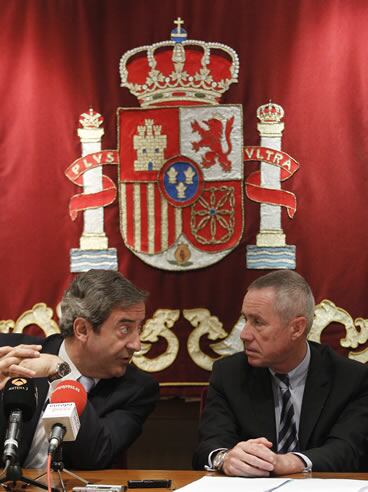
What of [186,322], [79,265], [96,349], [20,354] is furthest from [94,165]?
[20,354]

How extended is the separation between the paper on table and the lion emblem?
1.96 meters

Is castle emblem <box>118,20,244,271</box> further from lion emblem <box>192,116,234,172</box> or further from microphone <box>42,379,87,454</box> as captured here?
microphone <box>42,379,87,454</box>

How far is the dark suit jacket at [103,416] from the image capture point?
9.82 feet

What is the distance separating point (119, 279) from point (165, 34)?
150cm

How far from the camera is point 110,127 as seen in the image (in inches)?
165

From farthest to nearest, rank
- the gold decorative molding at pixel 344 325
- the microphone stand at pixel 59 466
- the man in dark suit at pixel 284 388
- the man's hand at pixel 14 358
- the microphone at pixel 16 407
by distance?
the gold decorative molding at pixel 344 325 < the man in dark suit at pixel 284 388 < the man's hand at pixel 14 358 < the microphone stand at pixel 59 466 < the microphone at pixel 16 407

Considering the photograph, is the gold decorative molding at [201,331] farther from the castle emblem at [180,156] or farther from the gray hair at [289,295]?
the gray hair at [289,295]

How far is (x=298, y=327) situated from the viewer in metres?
3.41

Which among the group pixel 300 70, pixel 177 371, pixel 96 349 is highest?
pixel 300 70

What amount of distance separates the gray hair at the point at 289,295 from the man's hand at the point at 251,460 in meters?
0.73

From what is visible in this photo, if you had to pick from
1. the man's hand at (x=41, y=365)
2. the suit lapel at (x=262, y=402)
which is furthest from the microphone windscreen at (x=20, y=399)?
the suit lapel at (x=262, y=402)

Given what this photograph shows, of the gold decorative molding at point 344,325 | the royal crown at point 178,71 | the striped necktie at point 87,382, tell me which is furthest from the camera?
the royal crown at point 178,71

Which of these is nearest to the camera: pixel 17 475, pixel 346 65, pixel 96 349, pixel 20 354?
pixel 17 475

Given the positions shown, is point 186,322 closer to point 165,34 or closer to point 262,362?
point 262,362
